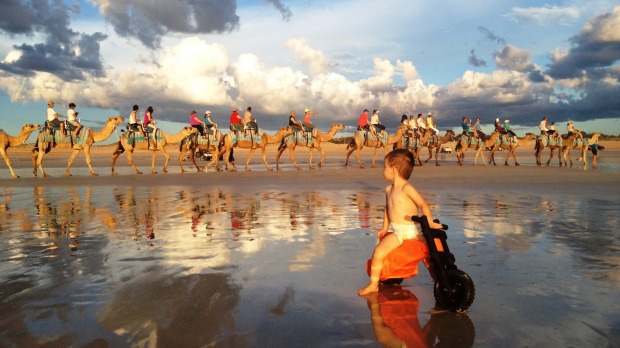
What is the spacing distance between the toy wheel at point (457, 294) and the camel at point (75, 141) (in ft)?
69.5

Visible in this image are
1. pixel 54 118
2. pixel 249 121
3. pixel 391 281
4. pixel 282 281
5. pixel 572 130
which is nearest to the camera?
pixel 391 281

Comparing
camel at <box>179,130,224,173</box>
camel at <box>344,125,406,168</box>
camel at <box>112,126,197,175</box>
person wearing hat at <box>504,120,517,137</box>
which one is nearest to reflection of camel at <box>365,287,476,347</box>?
camel at <box>112,126,197,175</box>

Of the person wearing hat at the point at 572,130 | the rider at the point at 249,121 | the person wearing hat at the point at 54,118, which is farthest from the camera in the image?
the person wearing hat at the point at 572,130

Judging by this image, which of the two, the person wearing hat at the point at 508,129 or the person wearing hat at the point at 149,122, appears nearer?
Answer: the person wearing hat at the point at 149,122

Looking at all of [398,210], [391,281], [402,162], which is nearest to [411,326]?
[391,281]

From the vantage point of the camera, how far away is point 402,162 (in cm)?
402

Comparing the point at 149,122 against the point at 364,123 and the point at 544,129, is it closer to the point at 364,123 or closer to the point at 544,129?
the point at 364,123

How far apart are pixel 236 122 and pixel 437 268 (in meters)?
22.0

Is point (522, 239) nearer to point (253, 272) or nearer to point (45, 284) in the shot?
point (253, 272)

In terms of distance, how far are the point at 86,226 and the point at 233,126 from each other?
17.3 m

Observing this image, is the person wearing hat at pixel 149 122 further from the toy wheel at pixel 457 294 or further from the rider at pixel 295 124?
the toy wheel at pixel 457 294

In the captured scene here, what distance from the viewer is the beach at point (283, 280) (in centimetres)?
310

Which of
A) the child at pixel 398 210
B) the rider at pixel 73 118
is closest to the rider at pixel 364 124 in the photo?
the rider at pixel 73 118

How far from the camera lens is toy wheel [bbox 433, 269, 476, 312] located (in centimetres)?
337
